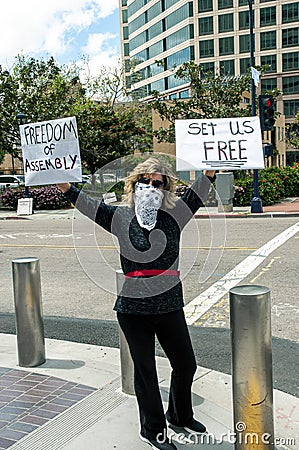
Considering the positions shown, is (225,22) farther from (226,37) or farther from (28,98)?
(28,98)

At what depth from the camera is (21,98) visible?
87.4 ft

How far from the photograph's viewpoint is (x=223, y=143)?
4113 mm

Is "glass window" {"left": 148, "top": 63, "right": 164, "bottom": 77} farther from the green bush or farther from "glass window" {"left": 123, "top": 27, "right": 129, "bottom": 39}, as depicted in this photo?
the green bush

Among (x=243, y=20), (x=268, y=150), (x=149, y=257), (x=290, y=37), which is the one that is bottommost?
(x=149, y=257)

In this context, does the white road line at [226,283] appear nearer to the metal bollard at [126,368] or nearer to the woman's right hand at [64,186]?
the metal bollard at [126,368]

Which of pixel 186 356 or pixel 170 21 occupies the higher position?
pixel 170 21

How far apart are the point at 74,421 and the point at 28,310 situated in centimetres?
131

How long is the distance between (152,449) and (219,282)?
5.16 meters

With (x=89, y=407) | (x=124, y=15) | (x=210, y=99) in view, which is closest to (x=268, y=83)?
(x=124, y=15)

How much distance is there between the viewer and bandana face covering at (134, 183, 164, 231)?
3424 mm

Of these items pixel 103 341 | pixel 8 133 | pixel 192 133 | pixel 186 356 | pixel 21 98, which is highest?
pixel 21 98

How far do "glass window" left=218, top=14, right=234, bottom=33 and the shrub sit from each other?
55849mm

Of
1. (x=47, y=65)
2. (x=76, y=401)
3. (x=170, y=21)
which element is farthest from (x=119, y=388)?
(x=170, y=21)

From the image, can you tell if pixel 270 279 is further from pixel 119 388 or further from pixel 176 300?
pixel 176 300
